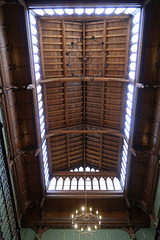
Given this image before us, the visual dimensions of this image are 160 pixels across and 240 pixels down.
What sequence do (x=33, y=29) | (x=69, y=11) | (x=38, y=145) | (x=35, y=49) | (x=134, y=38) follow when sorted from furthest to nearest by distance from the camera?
(x=38, y=145)
(x=35, y=49)
(x=134, y=38)
(x=33, y=29)
(x=69, y=11)

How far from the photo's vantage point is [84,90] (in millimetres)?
14375

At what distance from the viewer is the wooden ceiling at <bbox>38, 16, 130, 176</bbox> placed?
11.8 m

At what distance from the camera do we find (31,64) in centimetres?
920

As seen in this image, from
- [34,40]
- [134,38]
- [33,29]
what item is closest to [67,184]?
[34,40]

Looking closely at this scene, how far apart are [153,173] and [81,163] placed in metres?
7.78

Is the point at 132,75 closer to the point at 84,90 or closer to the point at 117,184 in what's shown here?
the point at 84,90

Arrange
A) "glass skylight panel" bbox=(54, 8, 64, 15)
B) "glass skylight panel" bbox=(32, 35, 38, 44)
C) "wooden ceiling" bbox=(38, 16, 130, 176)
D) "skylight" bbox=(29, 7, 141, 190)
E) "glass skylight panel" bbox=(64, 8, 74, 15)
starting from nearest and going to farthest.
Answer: "glass skylight panel" bbox=(54, 8, 64, 15) → "glass skylight panel" bbox=(64, 8, 74, 15) → "skylight" bbox=(29, 7, 141, 190) → "glass skylight panel" bbox=(32, 35, 38, 44) → "wooden ceiling" bbox=(38, 16, 130, 176)

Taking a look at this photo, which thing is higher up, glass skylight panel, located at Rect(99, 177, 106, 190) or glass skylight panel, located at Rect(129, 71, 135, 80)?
glass skylight panel, located at Rect(129, 71, 135, 80)

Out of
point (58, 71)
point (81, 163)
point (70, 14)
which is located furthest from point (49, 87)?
point (81, 163)

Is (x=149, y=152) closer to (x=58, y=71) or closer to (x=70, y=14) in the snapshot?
(x=58, y=71)

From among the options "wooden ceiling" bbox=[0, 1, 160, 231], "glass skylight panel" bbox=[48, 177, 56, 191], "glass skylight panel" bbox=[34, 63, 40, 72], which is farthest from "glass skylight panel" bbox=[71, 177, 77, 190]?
"glass skylight panel" bbox=[34, 63, 40, 72]

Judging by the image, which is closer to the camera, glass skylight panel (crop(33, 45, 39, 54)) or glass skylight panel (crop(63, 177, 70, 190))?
glass skylight panel (crop(33, 45, 39, 54))

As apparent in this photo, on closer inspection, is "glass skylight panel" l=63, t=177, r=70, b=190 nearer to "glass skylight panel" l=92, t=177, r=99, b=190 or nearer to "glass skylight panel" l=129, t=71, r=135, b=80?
"glass skylight panel" l=92, t=177, r=99, b=190

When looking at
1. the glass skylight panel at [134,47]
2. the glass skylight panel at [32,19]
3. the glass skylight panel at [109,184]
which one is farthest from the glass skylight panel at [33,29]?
the glass skylight panel at [109,184]
